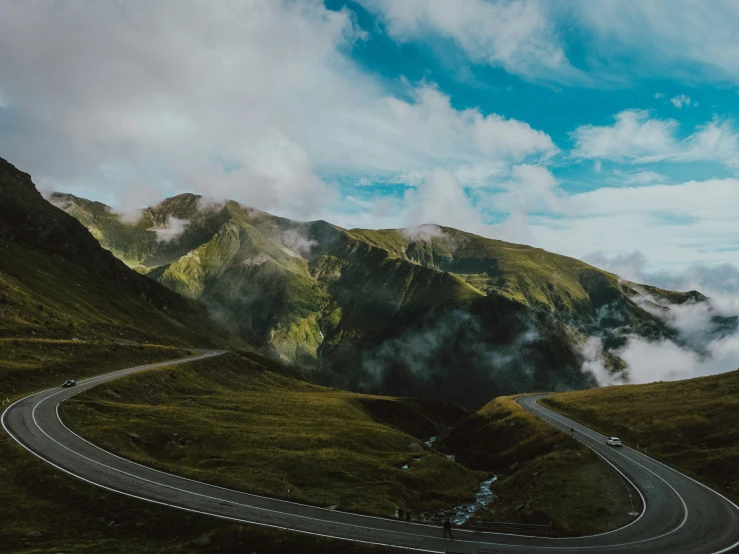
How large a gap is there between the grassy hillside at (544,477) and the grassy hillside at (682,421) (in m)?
11.0

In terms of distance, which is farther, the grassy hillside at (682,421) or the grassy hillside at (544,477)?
the grassy hillside at (682,421)

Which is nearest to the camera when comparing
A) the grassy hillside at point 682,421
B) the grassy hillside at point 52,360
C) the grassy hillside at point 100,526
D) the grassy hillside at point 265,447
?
Result: the grassy hillside at point 100,526

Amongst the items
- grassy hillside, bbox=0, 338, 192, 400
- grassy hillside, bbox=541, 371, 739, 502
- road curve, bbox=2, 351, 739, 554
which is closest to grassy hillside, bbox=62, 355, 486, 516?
road curve, bbox=2, 351, 739, 554

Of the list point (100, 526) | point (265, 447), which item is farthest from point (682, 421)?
point (100, 526)

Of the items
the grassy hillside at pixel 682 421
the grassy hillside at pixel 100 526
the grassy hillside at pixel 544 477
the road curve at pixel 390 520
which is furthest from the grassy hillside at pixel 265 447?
the grassy hillside at pixel 682 421

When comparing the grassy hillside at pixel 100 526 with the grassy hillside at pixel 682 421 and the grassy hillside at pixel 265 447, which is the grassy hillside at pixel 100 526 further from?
the grassy hillside at pixel 682 421

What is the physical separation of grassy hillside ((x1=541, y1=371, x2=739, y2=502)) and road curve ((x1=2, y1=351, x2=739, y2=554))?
6301 millimetres

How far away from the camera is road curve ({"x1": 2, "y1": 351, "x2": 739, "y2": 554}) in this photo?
37781 millimetres

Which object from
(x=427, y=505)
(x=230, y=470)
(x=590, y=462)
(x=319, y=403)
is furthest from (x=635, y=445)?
(x=319, y=403)

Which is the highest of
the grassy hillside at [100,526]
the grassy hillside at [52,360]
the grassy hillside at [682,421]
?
the grassy hillside at [682,421]

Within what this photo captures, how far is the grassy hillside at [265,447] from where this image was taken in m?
51.5

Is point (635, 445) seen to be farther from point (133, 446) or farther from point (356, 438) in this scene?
point (133, 446)

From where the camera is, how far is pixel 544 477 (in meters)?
62.3

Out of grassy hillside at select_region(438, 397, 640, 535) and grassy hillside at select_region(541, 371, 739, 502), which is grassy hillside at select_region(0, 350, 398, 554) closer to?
grassy hillside at select_region(438, 397, 640, 535)
